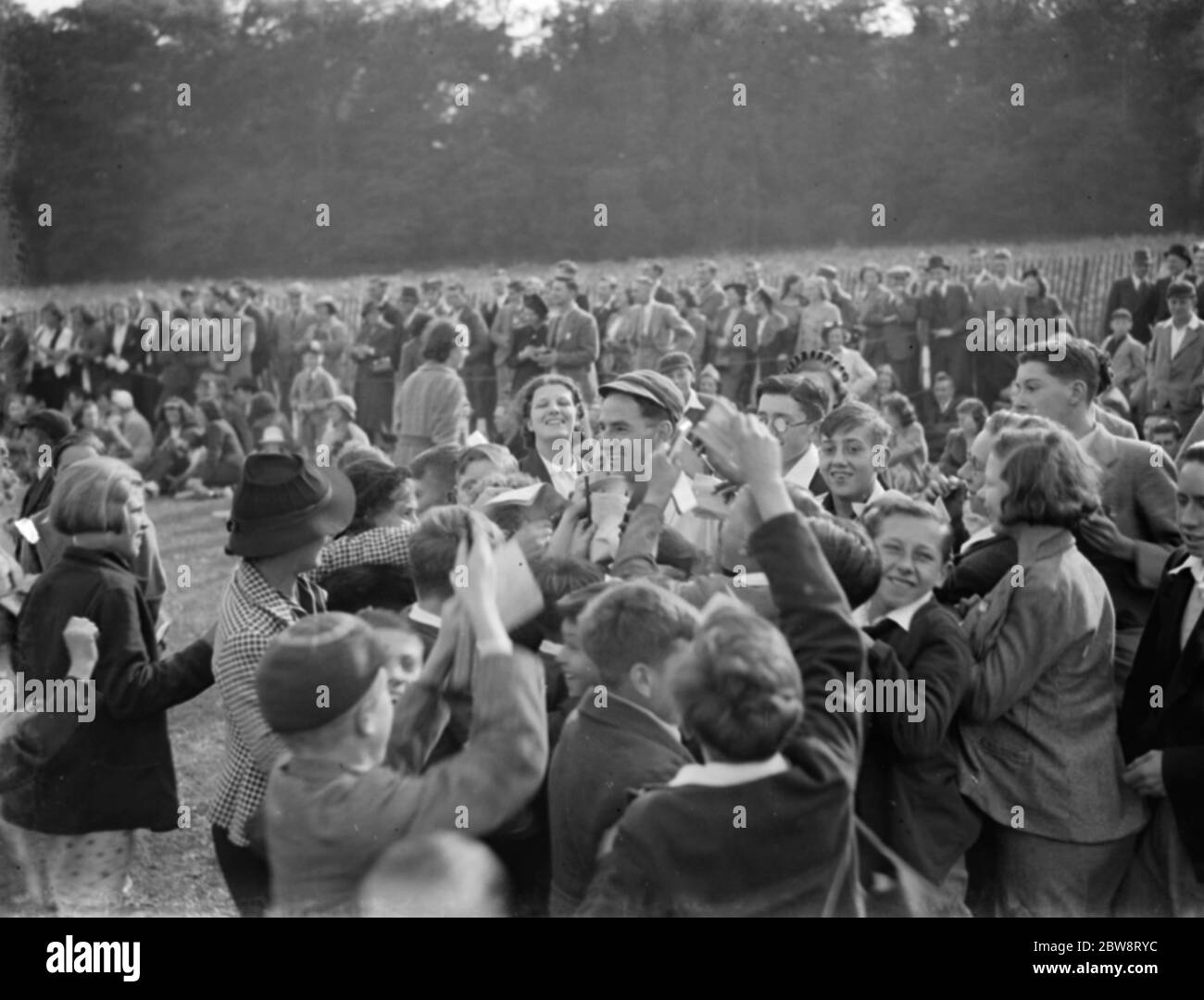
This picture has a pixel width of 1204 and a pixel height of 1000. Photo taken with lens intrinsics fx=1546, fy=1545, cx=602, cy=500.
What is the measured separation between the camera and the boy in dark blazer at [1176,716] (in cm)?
374

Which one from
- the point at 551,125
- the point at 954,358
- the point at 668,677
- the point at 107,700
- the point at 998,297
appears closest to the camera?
the point at 668,677

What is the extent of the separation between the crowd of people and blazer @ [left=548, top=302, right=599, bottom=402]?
525 cm

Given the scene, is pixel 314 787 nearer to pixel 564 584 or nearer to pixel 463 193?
pixel 564 584

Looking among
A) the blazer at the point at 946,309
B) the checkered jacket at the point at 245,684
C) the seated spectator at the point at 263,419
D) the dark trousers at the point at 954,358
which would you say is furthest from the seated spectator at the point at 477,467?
the dark trousers at the point at 954,358

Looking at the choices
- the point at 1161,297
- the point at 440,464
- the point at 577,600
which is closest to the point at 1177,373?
the point at 1161,297

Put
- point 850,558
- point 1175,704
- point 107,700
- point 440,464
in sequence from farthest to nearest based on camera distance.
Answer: point 440,464, point 107,700, point 1175,704, point 850,558

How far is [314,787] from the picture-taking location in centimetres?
335

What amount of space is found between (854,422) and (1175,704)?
50.5 inches

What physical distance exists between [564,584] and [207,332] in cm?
214

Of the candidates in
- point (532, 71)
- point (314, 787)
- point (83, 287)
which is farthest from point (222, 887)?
point (532, 71)

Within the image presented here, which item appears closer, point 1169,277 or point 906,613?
point 906,613

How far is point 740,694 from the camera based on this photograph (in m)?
3.10

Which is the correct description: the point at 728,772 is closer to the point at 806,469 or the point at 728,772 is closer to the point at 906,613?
the point at 906,613

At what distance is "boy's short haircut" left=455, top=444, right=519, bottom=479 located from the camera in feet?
15.9
